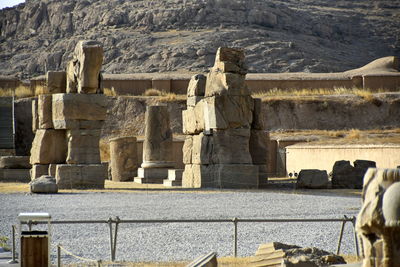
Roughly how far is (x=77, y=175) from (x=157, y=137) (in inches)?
270

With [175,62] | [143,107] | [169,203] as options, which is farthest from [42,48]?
[169,203]

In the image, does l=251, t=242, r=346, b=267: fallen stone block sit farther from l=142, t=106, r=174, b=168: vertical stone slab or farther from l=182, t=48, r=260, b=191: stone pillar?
l=142, t=106, r=174, b=168: vertical stone slab

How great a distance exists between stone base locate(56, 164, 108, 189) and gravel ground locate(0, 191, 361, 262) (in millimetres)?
2111

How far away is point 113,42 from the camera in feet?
216

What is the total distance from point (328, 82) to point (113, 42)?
951 inches

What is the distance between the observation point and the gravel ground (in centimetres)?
1320

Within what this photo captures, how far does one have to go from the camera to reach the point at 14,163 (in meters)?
31.0

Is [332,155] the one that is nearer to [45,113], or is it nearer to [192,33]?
[45,113]

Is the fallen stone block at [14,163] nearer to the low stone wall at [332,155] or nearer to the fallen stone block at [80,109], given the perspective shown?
the fallen stone block at [80,109]

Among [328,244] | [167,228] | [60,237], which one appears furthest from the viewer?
[167,228]

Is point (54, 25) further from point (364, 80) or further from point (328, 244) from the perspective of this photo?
point (328, 244)

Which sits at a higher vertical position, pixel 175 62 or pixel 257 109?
pixel 175 62

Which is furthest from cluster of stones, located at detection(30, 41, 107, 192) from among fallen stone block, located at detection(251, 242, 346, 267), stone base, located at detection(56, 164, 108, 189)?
fallen stone block, located at detection(251, 242, 346, 267)

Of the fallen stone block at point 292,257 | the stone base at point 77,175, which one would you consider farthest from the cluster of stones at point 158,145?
the fallen stone block at point 292,257
